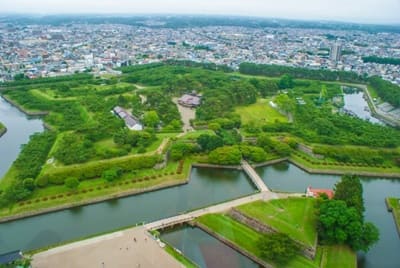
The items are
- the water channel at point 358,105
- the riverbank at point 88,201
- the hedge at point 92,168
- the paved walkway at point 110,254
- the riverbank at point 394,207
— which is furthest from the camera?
the water channel at point 358,105

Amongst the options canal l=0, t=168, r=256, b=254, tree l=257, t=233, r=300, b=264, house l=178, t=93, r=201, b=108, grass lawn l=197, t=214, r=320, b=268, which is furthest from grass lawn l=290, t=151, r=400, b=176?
house l=178, t=93, r=201, b=108

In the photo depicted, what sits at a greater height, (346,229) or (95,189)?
(346,229)

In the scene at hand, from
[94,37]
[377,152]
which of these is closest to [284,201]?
[377,152]

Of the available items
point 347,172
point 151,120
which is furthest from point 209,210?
point 151,120

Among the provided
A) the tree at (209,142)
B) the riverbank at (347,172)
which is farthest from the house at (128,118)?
the riverbank at (347,172)

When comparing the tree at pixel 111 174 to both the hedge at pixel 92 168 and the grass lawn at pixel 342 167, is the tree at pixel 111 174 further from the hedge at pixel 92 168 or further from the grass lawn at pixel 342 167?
the grass lawn at pixel 342 167

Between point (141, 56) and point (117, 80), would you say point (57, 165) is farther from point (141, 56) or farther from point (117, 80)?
point (141, 56)

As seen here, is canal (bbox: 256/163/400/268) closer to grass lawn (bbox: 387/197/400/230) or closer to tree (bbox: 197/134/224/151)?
grass lawn (bbox: 387/197/400/230)

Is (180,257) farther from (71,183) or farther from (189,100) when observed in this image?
(189,100)
